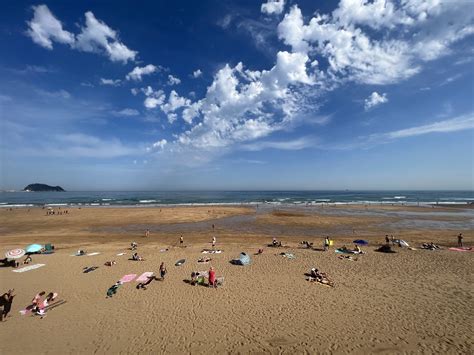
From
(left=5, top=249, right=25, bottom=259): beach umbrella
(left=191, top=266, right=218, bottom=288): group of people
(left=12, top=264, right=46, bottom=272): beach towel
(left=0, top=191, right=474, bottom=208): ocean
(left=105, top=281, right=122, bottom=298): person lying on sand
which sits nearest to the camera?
(left=105, top=281, right=122, bottom=298): person lying on sand

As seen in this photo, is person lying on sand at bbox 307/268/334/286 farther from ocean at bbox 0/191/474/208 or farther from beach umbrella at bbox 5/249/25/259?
ocean at bbox 0/191/474/208

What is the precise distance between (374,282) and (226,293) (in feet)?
24.8

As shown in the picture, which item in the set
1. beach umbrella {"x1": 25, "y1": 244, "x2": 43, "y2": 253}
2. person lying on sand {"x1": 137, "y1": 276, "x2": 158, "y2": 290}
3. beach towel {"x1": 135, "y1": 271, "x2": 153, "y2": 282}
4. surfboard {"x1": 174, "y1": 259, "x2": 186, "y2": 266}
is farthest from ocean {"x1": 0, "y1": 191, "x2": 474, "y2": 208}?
person lying on sand {"x1": 137, "y1": 276, "x2": 158, "y2": 290}

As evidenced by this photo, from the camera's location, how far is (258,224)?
3522 cm

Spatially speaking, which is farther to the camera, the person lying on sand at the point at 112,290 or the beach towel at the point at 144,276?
the beach towel at the point at 144,276

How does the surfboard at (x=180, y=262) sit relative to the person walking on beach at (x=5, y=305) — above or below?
below

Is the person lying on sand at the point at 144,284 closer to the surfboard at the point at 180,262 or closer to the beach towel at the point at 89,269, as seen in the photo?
the surfboard at the point at 180,262

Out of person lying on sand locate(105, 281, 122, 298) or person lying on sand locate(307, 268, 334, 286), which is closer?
person lying on sand locate(105, 281, 122, 298)

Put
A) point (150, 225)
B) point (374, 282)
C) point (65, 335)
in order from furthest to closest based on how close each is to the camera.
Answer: point (150, 225) → point (374, 282) → point (65, 335)

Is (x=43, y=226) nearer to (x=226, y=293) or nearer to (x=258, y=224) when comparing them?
(x=258, y=224)

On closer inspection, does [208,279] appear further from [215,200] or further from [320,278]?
[215,200]

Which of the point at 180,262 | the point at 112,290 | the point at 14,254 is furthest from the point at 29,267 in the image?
the point at 180,262

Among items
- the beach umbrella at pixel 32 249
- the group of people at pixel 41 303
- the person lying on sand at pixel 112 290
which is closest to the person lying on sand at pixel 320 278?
the person lying on sand at pixel 112 290

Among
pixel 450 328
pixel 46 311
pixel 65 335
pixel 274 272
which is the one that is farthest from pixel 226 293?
pixel 450 328
